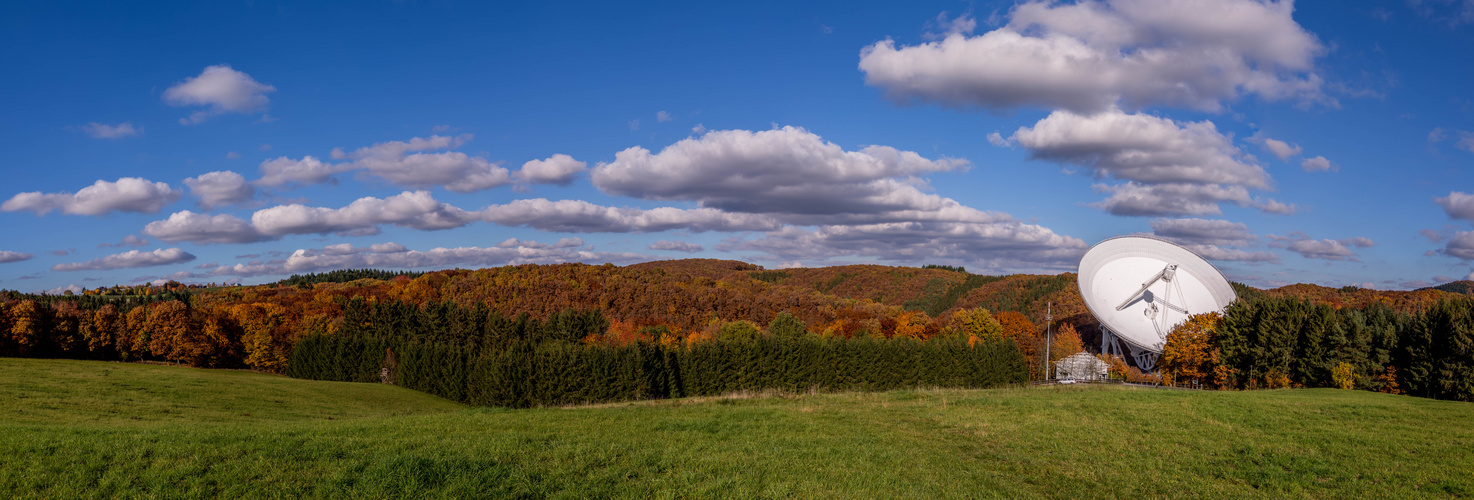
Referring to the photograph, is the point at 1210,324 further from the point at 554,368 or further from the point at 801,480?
the point at 801,480

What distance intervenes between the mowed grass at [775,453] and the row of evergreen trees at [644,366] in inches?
1043

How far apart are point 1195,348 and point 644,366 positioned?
42.0 meters

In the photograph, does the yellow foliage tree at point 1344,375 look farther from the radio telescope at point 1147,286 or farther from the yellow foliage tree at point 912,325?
the yellow foliage tree at point 912,325

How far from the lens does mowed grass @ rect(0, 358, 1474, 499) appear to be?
343 inches

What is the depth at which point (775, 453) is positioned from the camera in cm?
1244

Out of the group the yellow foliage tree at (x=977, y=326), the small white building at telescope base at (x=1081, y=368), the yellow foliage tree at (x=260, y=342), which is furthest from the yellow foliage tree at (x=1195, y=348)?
the yellow foliage tree at (x=260, y=342)

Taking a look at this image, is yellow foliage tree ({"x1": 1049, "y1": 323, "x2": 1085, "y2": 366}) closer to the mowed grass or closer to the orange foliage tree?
the orange foliage tree

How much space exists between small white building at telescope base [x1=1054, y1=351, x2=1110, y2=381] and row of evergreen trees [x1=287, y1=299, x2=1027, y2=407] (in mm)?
9500

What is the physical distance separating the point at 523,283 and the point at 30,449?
447 feet

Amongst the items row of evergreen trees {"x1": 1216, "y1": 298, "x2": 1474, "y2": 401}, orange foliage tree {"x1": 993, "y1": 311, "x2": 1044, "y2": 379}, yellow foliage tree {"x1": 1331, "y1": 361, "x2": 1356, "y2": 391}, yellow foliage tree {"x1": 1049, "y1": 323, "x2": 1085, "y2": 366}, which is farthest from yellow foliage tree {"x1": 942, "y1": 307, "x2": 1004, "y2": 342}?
yellow foliage tree {"x1": 1331, "y1": 361, "x2": 1356, "y2": 391}

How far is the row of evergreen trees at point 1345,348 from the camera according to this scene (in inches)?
1577

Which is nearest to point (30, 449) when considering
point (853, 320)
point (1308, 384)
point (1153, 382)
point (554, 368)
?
point (554, 368)

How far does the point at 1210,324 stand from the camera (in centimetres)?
5447

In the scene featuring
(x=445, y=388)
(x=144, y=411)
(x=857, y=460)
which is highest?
(x=857, y=460)
